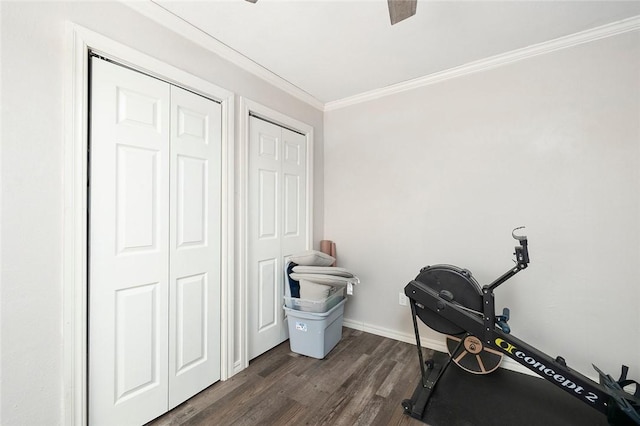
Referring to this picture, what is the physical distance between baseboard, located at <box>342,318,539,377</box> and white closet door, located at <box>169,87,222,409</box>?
152 centimetres

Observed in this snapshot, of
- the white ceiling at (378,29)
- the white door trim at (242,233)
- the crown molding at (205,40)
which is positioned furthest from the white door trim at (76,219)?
the white door trim at (242,233)

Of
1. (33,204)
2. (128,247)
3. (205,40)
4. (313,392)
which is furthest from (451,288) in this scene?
(205,40)

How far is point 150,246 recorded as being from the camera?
5.32 feet

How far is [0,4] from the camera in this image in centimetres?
112

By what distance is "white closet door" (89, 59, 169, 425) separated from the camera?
1.41 meters

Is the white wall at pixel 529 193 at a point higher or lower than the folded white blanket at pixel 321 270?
higher

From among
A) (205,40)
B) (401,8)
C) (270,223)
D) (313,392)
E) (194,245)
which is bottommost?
(313,392)

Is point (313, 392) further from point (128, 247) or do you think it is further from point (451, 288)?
point (128, 247)

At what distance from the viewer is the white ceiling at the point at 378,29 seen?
64.2 inches

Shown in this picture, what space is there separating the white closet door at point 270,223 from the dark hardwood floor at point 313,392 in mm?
272

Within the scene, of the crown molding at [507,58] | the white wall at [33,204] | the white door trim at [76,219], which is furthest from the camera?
the crown molding at [507,58]

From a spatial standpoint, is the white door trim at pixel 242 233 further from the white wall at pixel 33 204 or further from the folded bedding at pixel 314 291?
the white wall at pixel 33 204

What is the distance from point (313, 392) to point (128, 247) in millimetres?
1563

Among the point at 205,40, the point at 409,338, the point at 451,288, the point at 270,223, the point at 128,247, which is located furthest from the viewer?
the point at 409,338
